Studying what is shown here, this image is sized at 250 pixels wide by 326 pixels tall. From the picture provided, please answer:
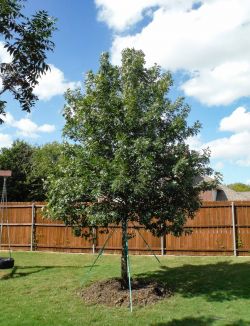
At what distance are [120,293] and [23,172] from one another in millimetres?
33641

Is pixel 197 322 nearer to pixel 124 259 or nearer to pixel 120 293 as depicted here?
pixel 120 293

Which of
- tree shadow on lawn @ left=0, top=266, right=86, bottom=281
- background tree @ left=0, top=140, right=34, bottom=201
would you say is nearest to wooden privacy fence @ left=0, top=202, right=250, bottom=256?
tree shadow on lawn @ left=0, top=266, right=86, bottom=281

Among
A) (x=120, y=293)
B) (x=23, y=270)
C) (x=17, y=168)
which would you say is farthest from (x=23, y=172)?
(x=120, y=293)

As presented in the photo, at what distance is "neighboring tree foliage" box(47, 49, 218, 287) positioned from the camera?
11375mm

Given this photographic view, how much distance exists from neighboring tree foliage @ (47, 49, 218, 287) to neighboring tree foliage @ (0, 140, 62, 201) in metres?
29.1

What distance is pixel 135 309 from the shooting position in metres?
10.5

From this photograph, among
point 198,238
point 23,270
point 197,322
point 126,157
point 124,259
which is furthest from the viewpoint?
point 198,238

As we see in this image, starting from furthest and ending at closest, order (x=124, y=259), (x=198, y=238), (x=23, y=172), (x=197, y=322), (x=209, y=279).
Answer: (x=23, y=172) < (x=198, y=238) < (x=209, y=279) < (x=124, y=259) < (x=197, y=322)

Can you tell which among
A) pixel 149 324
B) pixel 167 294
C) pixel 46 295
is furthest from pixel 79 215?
pixel 149 324

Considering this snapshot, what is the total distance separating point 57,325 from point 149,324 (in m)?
2.02

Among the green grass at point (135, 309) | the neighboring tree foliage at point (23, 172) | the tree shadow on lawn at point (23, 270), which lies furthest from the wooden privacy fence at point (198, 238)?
the neighboring tree foliage at point (23, 172)

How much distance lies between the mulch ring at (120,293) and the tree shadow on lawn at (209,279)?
65 centimetres

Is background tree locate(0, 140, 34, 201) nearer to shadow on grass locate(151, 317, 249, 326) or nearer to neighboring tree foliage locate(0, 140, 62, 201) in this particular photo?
neighboring tree foliage locate(0, 140, 62, 201)

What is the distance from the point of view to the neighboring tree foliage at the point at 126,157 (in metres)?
11.4
